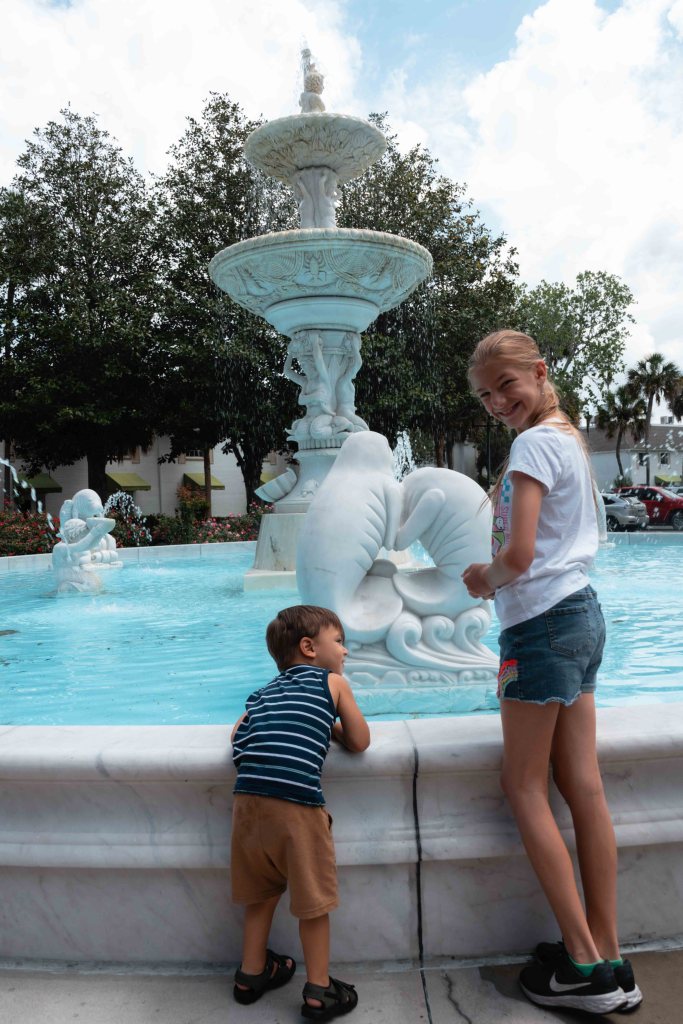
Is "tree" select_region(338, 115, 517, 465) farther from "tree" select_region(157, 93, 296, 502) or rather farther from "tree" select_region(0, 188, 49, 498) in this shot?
"tree" select_region(0, 188, 49, 498)

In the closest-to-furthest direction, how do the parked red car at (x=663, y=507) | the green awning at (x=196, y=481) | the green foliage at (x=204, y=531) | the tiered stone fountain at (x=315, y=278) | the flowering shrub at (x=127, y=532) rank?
the tiered stone fountain at (x=315, y=278)
the flowering shrub at (x=127, y=532)
the green foliage at (x=204, y=531)
the parked red car at (x=663, y=507)
the green awning at (x=196, y=481)

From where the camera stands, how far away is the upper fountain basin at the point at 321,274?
31.1 ft

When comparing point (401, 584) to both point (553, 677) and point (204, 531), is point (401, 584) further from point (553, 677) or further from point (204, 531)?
point (204, 531)

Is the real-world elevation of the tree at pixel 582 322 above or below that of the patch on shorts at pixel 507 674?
above

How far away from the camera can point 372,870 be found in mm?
2285

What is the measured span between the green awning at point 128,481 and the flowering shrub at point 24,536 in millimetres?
21224

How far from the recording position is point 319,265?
9703mm

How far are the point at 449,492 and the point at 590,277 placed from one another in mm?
39614

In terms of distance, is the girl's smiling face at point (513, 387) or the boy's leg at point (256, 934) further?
the girl's smiling face at point (513, 387)

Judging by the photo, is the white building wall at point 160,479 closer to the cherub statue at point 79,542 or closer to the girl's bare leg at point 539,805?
the cherub statue at point 79,542

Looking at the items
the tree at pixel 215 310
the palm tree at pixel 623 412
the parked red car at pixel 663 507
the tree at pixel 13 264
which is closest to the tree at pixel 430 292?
the tree at pixel 215 310

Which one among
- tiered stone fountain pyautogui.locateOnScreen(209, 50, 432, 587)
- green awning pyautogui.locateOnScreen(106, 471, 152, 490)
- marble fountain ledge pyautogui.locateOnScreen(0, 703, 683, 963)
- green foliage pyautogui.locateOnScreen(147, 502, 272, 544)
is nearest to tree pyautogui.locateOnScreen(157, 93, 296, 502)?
green foliage pyautogui.locateOnScreen(147, 502, 272, 544)

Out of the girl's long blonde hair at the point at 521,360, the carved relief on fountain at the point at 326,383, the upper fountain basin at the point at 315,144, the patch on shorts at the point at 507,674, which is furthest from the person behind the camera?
Result: the carved relief on fountain at the point at 326,383

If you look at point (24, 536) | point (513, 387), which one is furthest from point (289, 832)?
point (24, 536)
